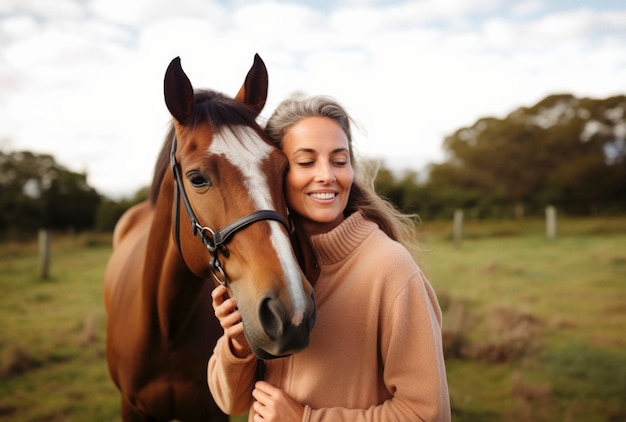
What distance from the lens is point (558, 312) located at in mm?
6652

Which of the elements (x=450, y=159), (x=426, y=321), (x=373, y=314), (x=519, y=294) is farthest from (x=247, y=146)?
(x=450, y=159)

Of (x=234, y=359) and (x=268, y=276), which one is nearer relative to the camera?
(x=268, y=276)

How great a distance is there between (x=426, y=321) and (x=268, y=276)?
48cm

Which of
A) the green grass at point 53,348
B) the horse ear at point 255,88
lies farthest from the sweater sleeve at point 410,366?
the green grass at point 53,348

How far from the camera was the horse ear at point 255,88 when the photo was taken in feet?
6.15

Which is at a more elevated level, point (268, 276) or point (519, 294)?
point (268, 276)

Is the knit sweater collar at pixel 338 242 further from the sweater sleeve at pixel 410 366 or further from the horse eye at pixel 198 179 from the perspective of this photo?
the horse eye at pixel 198 179

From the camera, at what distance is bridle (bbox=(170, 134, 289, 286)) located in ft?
4.42

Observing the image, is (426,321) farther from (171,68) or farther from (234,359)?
(171,68)

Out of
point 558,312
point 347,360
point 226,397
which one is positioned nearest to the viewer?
point 347,360

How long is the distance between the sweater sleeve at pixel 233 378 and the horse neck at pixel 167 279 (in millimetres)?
579

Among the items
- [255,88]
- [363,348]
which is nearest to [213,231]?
[363,348]

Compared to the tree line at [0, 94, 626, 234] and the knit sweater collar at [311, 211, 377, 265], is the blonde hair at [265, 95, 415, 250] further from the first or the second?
the tree line at [0, 94, 626, 234]

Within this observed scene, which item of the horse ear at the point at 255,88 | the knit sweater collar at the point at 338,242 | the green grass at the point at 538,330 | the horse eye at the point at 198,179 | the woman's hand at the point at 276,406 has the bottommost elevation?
the green grass at the point at 538,330
